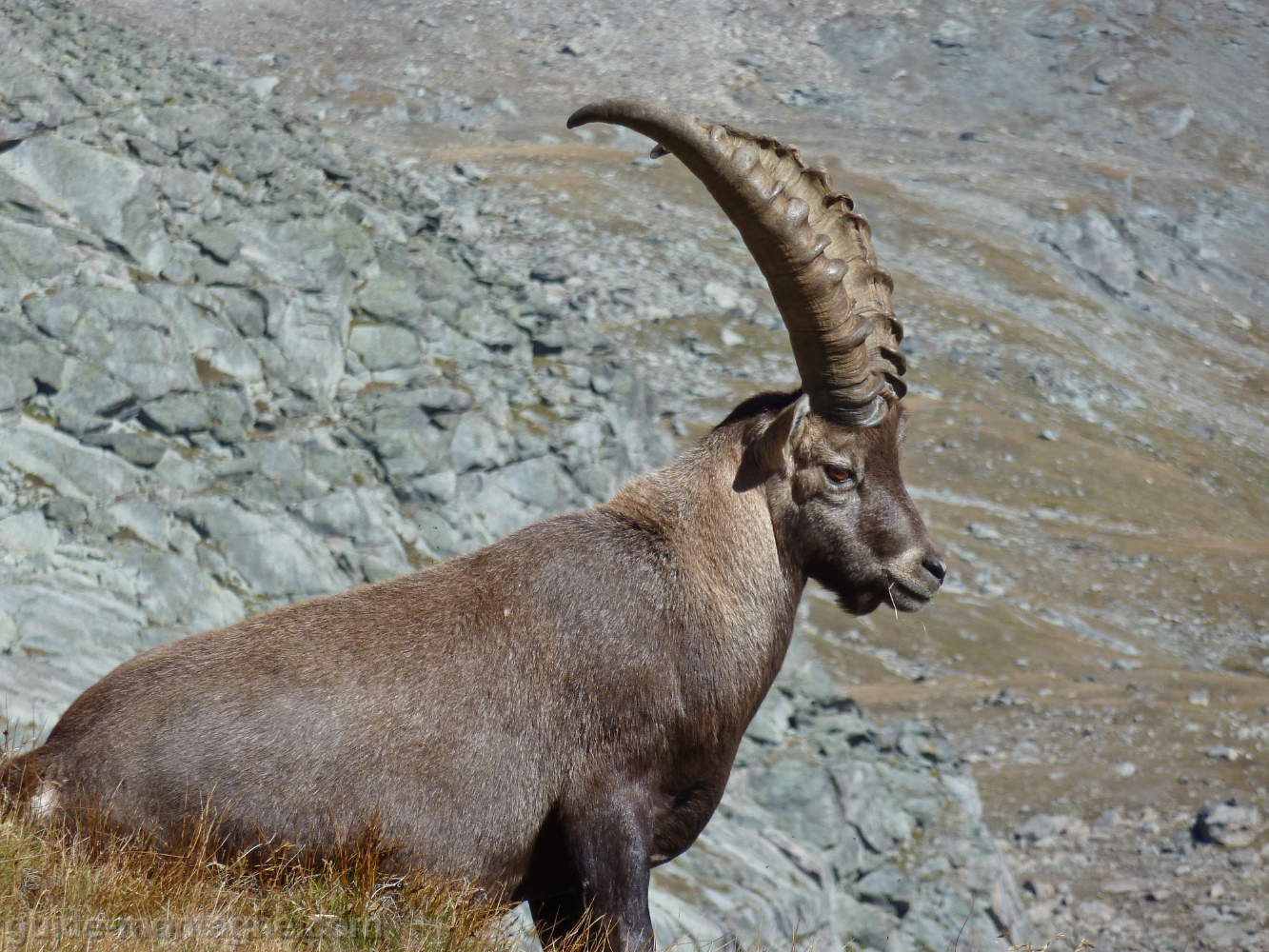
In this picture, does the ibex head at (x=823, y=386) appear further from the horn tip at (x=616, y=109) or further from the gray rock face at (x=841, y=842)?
the gray rock face at (x=841, y=842)

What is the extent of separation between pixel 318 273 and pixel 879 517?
1599cm

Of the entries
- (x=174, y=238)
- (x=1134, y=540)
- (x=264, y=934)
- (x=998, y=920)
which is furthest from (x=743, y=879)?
(x=1134, y=540)

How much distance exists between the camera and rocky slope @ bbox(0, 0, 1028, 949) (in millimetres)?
15703

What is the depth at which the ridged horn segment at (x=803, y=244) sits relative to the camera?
6930mm

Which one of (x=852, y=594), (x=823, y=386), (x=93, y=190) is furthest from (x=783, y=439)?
(x=93, y=190)

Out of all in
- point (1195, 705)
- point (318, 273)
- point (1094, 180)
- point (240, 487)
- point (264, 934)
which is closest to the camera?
point (264, 934)

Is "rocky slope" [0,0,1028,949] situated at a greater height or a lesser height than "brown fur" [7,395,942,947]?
lesser

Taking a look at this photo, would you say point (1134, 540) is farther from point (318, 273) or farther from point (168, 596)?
point (168, 596)

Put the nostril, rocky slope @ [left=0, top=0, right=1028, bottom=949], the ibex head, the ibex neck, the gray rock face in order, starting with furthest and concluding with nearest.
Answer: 1. rocky slope @ [left=0, top=0, right=1028, bottom=949]
2. the gray rock face
3. the nostril
4. the ibex head
5. the ibex neck

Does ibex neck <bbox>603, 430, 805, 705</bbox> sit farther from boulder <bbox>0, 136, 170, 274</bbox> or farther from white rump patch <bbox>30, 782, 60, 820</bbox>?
boulder <bbox>0, 136, 170, 274</bbox>

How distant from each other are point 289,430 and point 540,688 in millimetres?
13534

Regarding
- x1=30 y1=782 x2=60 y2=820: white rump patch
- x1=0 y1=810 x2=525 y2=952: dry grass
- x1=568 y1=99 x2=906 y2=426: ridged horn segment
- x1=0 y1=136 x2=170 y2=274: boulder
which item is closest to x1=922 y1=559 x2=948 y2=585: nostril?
x1=568 y1=99 x2=906 y2=426: ridged horn segment

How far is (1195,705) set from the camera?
25.4 m

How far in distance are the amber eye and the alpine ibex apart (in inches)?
0.5
